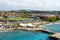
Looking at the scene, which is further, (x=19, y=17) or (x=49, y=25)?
(x=19, y=17)

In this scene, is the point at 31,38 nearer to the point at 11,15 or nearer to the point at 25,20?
the point at 25,20

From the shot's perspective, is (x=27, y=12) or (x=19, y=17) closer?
(x=19, y=17)

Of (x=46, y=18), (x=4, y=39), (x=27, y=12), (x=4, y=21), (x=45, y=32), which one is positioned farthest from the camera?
(x=27, y=12)

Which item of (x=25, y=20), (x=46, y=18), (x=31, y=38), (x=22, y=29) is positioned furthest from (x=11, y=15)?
(x=31, y=38)

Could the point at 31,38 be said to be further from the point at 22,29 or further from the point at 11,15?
the point at 11,15

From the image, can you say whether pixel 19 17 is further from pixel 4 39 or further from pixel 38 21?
pixel 4 39

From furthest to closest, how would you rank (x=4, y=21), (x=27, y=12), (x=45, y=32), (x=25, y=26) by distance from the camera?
(x=27, y=12)
(x=4, y=21)
(x=25, y=26)
(x=45, y=32)

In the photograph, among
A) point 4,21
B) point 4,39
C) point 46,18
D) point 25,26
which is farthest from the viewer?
point 46,18

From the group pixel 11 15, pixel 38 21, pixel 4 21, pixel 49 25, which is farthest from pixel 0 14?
pixel 49 25

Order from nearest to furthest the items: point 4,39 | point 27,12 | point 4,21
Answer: point 4,39 → point 4,21 → point 27,12
